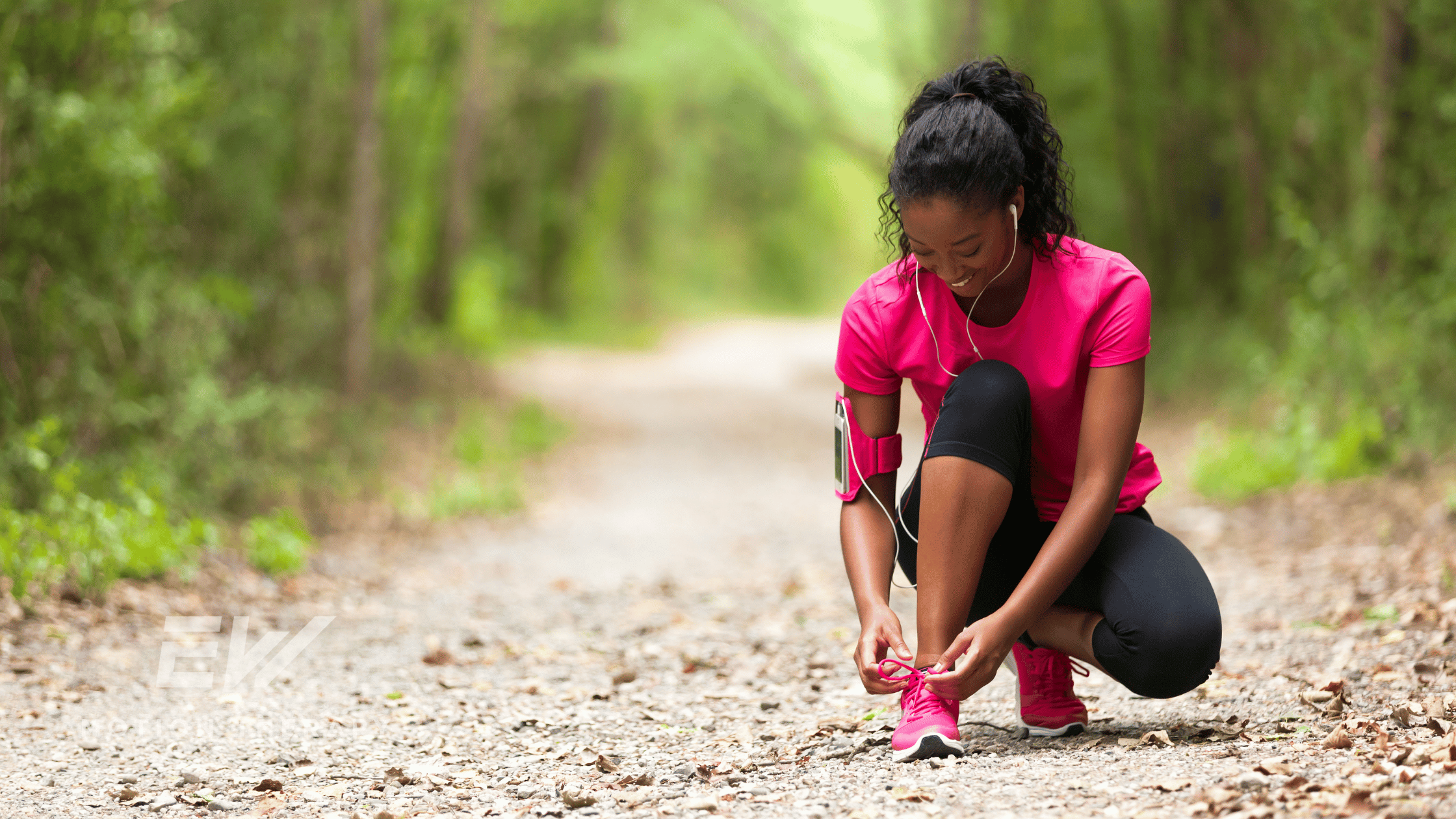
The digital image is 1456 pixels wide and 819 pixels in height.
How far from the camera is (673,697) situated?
3.62 m

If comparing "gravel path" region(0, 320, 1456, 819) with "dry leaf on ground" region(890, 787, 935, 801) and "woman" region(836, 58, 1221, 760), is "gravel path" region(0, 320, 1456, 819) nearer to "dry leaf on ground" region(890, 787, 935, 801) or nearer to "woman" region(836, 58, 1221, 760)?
"dry leaf on ground" region(890, 787, 935, 801)

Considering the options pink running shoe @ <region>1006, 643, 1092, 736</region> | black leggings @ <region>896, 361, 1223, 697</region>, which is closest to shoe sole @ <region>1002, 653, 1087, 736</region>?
pink running shoe @ <region>1006, 643, 1092, 736</region>

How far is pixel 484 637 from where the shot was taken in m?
4.64

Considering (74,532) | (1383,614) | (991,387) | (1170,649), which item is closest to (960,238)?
(991,387)

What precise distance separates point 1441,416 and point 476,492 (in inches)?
230

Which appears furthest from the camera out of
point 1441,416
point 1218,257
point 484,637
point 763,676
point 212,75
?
point 1218,257

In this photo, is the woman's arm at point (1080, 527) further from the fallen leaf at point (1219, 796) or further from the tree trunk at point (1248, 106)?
the tree trunk at point (1248, 106)

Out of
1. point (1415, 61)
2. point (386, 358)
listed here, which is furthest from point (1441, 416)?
point (386, 358)

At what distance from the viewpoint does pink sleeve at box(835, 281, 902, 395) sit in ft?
9.12

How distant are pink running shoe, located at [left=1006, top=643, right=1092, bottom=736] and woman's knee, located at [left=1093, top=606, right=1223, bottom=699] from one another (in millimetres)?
252

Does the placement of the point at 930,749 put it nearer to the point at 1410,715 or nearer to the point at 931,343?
the point at 931,343

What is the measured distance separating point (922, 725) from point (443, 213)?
1437 cm

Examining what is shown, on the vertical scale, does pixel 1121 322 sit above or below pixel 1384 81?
below

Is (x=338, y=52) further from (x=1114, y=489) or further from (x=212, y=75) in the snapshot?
(x=1114, y=489)
